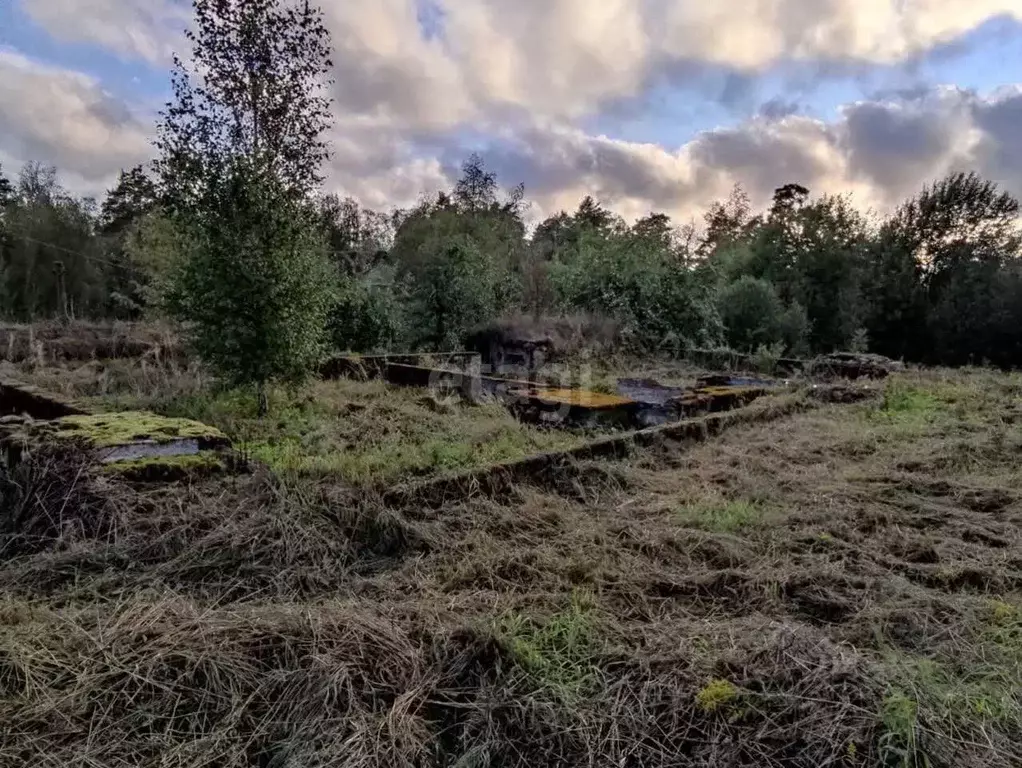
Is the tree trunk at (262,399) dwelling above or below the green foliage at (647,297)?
below

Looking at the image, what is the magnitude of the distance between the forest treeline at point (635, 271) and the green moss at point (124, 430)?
796cm

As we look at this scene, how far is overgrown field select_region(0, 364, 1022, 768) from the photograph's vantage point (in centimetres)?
167

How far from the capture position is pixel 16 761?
1562 millimetres

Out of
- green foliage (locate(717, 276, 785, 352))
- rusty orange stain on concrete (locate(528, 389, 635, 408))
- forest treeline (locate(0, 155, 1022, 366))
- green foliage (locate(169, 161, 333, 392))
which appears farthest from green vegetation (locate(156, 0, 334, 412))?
green foliage (locate(717, 276, 785, 352))

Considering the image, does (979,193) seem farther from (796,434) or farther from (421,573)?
(421,573)

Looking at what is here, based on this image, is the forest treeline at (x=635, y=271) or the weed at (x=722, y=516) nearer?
the weed at (x=722, y=516)

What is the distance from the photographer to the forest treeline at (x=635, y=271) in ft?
44.0

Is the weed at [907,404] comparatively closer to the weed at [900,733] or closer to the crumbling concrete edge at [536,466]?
the crumbling concrete edge at [536,466]

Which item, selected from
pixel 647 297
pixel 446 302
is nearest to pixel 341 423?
pixel 446 302

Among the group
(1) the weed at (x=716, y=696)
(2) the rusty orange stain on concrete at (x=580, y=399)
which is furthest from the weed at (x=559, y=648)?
(2) the rusty orange stain on concrete at (x=580, y=399)

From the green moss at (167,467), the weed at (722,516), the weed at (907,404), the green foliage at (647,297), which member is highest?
the green foliage at (647,297)

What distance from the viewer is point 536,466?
13.4 feet

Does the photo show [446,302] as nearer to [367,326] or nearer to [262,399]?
[367,326]

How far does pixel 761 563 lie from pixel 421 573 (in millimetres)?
1521
